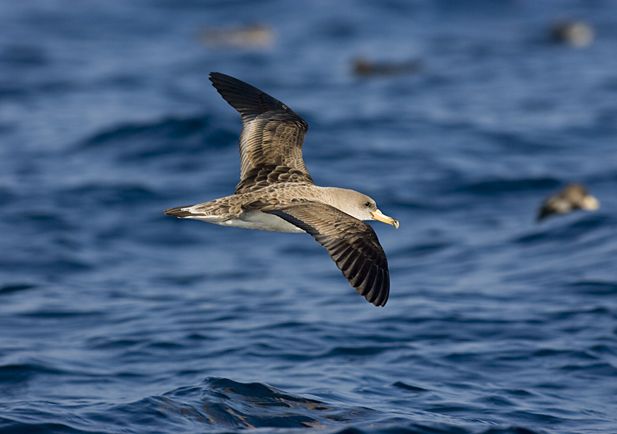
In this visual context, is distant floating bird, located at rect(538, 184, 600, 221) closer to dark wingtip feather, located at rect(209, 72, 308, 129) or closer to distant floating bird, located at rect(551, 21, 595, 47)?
dark wingtip feather, located at rect(209, 72, 308, 129)

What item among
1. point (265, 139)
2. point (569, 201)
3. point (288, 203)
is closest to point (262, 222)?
point (288, 203)

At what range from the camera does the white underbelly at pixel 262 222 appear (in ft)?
27.5

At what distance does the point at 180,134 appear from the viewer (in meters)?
17.4

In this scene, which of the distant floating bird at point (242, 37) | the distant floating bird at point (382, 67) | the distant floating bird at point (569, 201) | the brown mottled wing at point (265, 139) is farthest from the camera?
the distant floating bird at point (242, 37)

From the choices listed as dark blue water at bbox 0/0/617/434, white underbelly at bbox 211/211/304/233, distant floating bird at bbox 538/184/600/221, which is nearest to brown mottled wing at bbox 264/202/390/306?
white underbelly at bbox 211/211/304/233

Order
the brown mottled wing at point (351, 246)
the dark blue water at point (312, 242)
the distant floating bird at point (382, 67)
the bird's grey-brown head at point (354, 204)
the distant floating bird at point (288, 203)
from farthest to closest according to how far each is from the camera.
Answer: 1. the distant floating bird at point (382, 67)
2. the dark blue water at point (312, 242)
3. the bird's grey-brown head at point (354, 204)
4. the distant floating bird at point (288, 203)
5. the brown mottled wing at point (351, 246)

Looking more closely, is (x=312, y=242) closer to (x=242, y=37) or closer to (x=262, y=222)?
(x=262, y=222)

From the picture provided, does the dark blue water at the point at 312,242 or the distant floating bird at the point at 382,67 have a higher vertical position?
the distant floating bird at the point at 382,67

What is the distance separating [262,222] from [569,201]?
604 cm

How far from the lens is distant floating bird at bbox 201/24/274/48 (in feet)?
75.2

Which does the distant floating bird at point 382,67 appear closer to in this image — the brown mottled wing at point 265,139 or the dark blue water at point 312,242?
the dark blue water at point 312,242

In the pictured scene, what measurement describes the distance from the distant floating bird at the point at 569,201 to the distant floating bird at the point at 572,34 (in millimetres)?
9342

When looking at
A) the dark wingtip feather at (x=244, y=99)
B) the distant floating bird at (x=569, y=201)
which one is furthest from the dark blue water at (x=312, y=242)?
the dark wingtip feather at (x=244, y=99)

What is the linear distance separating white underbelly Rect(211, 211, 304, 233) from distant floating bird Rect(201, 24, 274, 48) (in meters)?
14.7
